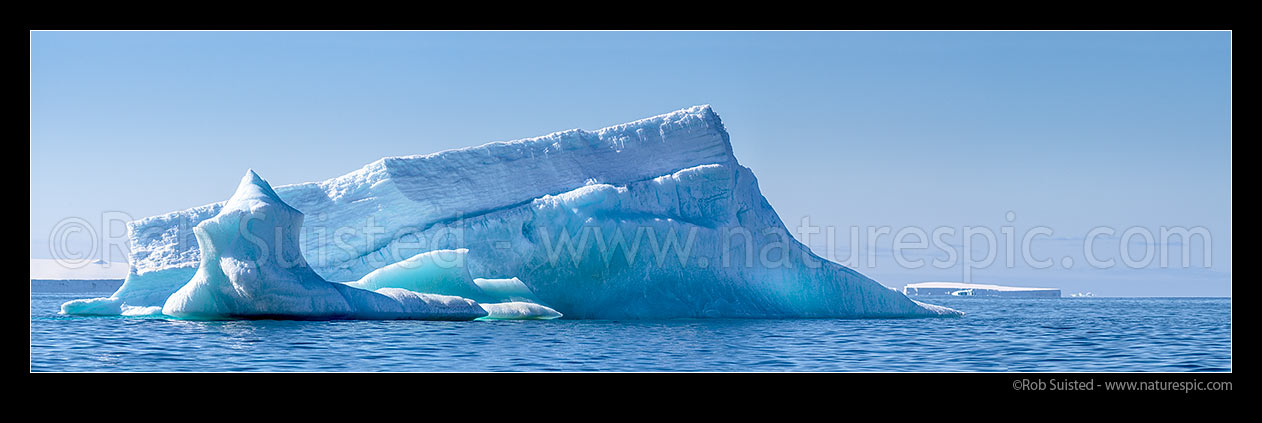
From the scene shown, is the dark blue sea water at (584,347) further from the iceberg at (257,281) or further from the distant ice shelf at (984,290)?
the distant ice shelf at (984,290)

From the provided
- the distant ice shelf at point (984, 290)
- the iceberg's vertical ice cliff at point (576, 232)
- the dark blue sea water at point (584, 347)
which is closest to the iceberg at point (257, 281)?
the dark blue sea water at point (584, 347)

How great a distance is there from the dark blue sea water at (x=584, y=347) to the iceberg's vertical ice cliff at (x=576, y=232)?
2195mm

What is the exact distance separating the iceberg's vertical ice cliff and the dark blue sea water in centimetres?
219

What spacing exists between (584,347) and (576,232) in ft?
29.5

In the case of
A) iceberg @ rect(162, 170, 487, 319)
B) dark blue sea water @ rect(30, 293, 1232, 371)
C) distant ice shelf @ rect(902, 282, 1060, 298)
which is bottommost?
distant ice shelf @ rect(902, 282, 1060, 298)

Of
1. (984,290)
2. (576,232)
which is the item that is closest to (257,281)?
(576,232)

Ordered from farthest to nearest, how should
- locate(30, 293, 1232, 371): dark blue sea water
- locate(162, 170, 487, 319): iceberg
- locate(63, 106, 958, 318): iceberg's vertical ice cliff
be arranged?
locate(63, 106, 958, 318): iceberg's vertical ice cliff < locate(162, 170, 487, 319): iceberg < locate(30, 293, 1232, 371): dark blue sea water

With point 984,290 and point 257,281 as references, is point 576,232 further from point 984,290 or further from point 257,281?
point 984,290

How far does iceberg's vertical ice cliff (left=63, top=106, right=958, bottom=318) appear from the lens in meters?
25.7

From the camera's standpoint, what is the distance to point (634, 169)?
27953 mm

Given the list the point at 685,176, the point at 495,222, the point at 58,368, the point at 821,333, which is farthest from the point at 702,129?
the point at 58,368

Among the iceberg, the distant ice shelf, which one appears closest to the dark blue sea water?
the iceberg

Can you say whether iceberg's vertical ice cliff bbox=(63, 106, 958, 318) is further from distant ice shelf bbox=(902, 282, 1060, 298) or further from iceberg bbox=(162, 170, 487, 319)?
distant ice shelf bbox=(902, 282, 1060, 298)

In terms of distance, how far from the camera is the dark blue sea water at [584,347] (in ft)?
48.1
